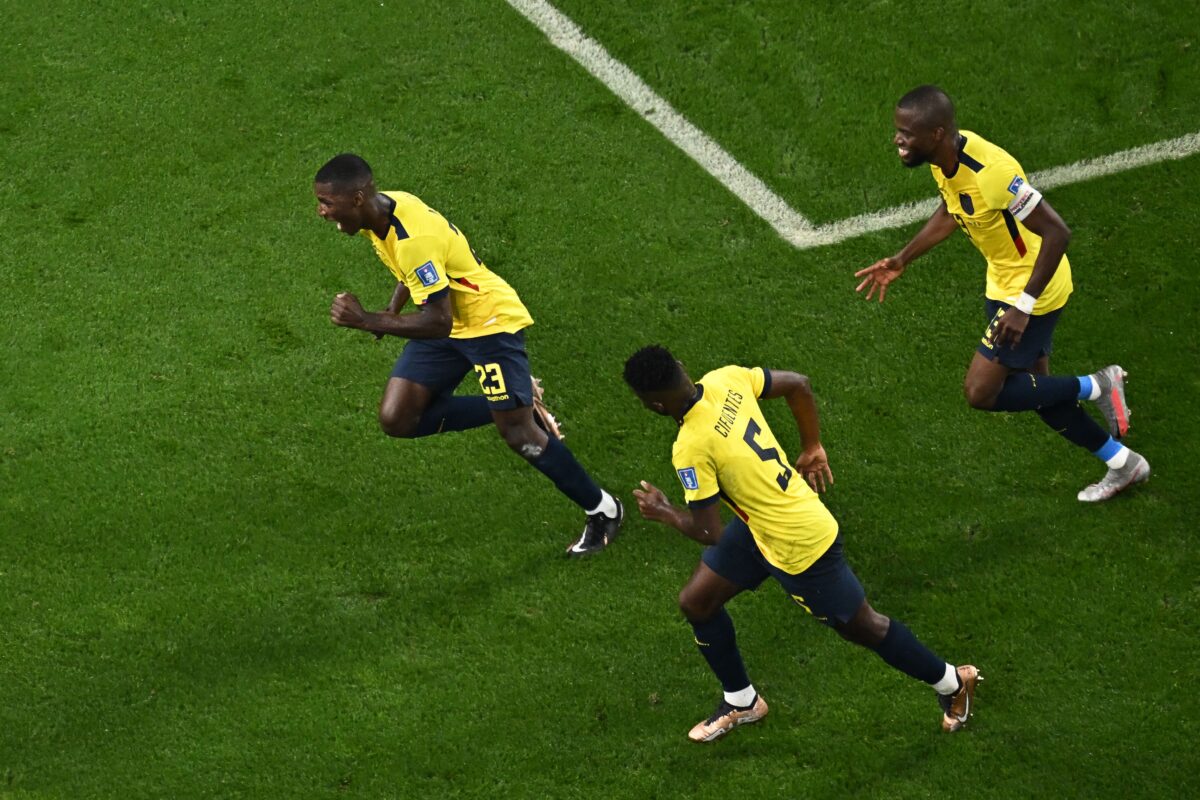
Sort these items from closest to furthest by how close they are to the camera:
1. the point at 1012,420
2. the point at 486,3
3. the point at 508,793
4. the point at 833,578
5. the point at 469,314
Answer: the point at 833,578 → the point at 508,793 → the point at 469,314 → the point at 1012,420 → the point at 486,3

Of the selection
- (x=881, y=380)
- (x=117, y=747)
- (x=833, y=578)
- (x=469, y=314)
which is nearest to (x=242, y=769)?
(x=117, y=747)

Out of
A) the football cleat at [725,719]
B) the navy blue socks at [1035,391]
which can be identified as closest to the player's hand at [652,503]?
the football cleat at [725,719]

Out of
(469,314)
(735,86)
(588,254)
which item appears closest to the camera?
(469,314)

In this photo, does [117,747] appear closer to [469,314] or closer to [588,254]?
[469,314]

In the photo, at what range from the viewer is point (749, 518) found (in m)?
5.93

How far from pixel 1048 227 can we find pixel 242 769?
461 centimetres

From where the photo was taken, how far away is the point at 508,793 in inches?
258

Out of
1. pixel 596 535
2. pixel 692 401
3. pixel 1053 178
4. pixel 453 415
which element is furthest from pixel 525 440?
pixel 1053 178

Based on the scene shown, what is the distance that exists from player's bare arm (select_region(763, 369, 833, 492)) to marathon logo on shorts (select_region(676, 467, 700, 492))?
0.58 metres

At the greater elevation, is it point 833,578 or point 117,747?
point 833,578

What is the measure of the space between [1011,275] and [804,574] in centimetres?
201

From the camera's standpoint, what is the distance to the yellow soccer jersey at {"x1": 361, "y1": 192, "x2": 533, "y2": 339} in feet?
22.1

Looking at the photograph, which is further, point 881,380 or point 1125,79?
point 1125,79

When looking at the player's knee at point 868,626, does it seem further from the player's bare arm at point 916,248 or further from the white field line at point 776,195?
the white field line at point 776,195
